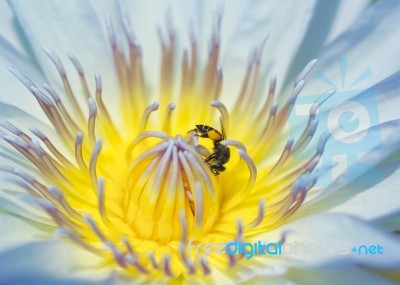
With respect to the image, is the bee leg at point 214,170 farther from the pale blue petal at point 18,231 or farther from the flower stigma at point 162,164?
the pale blue petal at point 18,231

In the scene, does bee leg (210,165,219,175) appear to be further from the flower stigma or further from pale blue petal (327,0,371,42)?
pale blue petal (327,0,371,42)

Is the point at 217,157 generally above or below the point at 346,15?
below

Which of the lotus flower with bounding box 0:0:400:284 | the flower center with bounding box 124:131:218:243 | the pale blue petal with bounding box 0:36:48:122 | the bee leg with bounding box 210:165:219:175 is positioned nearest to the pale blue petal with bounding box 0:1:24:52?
the lotus flower with bounding box 0:0:400:284

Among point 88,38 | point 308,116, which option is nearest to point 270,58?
point 308,116

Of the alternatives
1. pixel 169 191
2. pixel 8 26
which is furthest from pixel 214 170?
pixel 8 26

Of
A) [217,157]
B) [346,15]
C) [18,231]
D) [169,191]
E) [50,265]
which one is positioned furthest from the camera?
[346,15]

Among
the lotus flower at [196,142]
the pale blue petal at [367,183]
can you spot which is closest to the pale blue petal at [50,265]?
the lotus flower at [196,142]

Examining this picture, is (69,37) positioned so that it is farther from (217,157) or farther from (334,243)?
(334,243)

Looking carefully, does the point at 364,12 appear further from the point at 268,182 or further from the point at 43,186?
the point at 43,186
